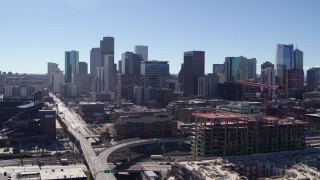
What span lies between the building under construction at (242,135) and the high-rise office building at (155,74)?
7201 cm

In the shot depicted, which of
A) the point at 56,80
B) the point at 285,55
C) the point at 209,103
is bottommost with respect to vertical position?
the point at 209,103

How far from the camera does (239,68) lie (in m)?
151

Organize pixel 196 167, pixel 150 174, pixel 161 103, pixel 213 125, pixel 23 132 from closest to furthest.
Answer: pixel 196 167 < pixel 150 174 < pixel 213 125 < pixel 23 132 < pixel 161 103

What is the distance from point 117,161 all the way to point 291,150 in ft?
66.9

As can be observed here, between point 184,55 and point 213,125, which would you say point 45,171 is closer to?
point 213,125

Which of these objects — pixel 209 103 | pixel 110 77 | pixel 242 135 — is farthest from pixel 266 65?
pixel 242 135

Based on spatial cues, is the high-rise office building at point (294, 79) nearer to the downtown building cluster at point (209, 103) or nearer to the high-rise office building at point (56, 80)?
the downtown building cluster at point (209, 103)

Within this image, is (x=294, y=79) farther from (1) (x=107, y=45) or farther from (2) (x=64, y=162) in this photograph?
(2) (x=64, y=162)

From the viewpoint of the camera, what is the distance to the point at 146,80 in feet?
391

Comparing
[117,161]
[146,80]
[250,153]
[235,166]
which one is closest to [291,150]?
[250,153]

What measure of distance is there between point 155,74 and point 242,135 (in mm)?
76391

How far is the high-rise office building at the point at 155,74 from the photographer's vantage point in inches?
4705

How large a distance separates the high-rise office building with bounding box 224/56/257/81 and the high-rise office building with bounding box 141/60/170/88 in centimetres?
2835

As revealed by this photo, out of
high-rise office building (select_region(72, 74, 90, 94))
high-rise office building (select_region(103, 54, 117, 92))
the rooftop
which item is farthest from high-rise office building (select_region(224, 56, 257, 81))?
the rooftop
